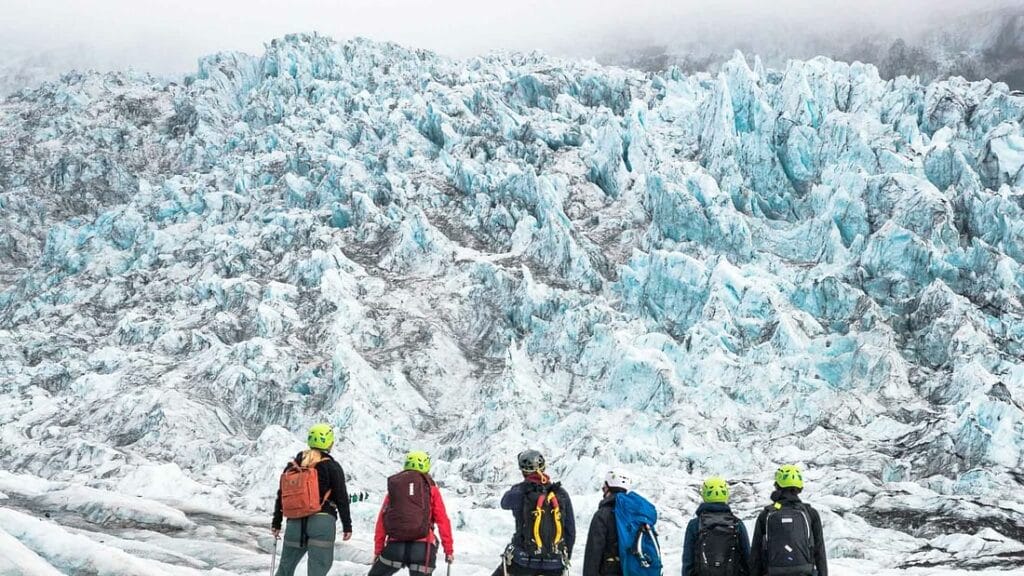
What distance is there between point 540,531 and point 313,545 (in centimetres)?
232

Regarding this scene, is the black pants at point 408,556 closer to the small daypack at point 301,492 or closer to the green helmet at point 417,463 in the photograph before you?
the green helmet at point 417,463

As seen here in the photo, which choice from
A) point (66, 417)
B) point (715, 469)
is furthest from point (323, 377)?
point (715, 469)

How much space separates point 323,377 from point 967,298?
2944 cm

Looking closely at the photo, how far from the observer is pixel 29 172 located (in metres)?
70.9

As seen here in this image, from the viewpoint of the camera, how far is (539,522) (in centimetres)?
781

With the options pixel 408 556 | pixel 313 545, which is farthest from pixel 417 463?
pixel 313 545

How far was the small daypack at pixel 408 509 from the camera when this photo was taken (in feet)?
25.8

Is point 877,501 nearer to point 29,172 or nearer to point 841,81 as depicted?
point 841,81

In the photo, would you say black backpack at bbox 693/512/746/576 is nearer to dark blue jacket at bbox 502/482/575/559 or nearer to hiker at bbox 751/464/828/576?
hiker at bbox 751/464/828/576

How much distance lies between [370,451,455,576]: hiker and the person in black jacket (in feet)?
4.46

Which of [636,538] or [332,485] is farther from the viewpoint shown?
[332,485]

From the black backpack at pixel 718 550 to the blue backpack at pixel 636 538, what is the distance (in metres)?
0.47

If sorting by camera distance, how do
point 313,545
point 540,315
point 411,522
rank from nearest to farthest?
point 411,522 < point 313,545 < point 540,315

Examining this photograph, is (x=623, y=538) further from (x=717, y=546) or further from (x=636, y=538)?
(x=717, y=546)
